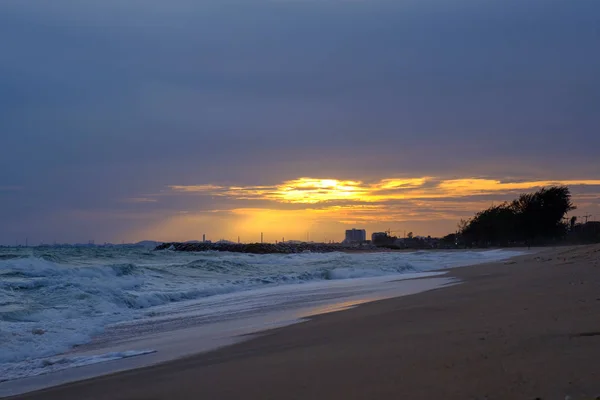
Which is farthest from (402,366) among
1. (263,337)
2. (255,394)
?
(263,337)

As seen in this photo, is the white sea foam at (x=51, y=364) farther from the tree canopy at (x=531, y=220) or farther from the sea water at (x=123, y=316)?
the tree canopy at (x=531, y=220)

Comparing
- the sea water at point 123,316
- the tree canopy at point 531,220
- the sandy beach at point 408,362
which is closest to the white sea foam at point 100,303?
the sea water at point 123,316

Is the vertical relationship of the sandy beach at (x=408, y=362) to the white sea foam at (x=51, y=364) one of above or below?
above

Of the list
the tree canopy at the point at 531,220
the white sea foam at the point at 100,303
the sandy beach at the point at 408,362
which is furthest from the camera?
the tree canopy at the point at 531,220

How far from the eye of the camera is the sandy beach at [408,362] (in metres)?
3.66

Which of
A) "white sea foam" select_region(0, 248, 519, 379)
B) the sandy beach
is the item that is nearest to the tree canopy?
"white sea foam" select_region(0, 248, 519, 379)

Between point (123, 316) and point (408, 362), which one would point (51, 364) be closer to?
point (408, 362)

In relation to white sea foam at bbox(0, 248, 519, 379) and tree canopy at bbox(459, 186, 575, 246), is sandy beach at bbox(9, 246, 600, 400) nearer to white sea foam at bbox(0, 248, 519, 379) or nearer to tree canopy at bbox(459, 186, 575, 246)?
white sea foam at bbox(0, 248, 519, 379)

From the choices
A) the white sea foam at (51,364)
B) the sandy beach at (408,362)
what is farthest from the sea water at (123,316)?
the sandy beach at (408,362)

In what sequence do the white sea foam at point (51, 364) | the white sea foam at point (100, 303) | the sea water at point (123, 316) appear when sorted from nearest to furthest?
1. the white sea foam at point (51, 364)
2. the sea water at point (123, 316)
3. the white sea foam at point (100, 303)

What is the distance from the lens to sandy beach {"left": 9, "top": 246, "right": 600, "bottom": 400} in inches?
144

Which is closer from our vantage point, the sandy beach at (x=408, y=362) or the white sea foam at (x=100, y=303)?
the sandy beach at (x=408, y=362)

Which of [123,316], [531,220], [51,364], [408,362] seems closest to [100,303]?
[123,316]

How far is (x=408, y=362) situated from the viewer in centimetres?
449
